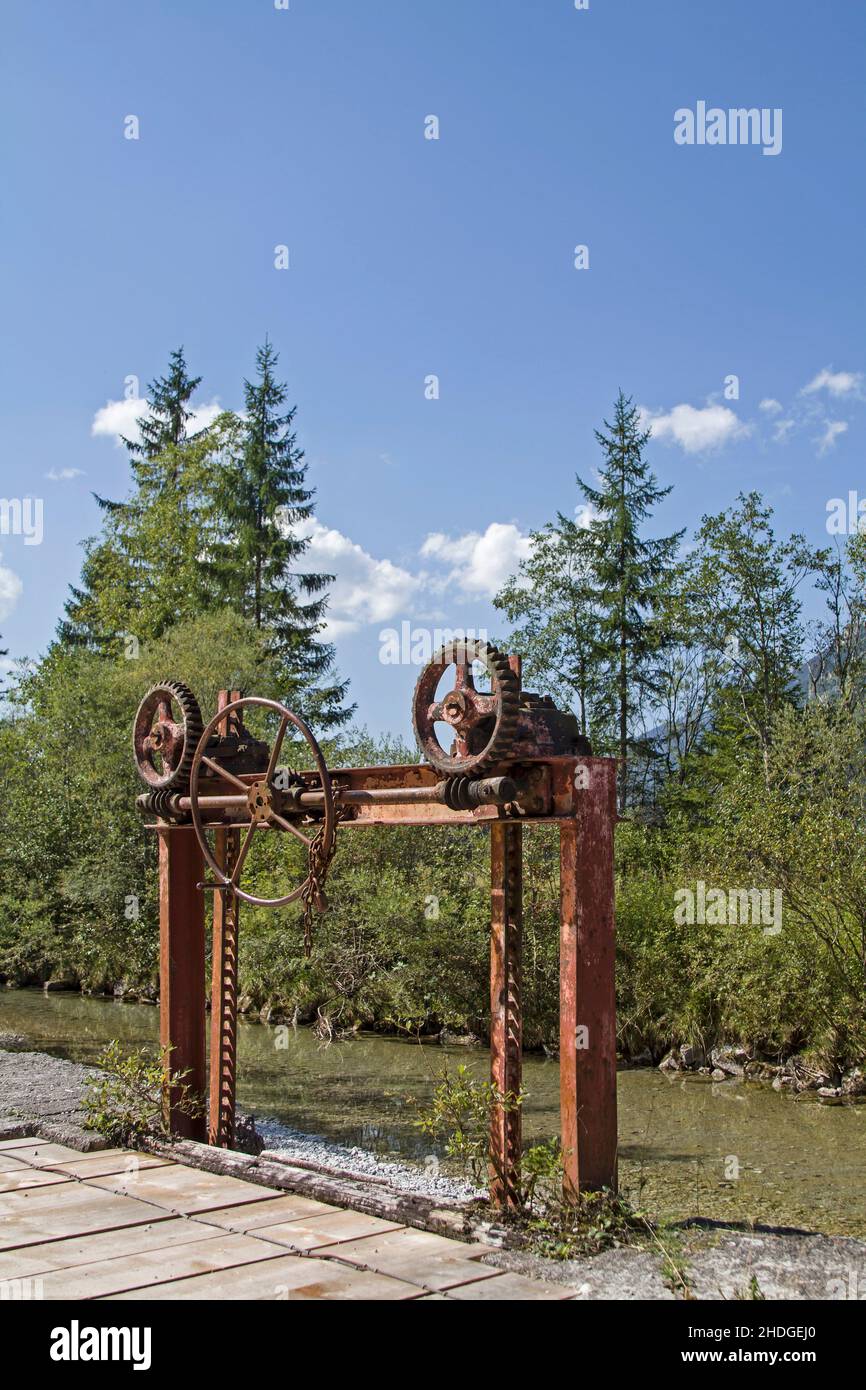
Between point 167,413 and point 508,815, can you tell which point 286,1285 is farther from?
point 167,413

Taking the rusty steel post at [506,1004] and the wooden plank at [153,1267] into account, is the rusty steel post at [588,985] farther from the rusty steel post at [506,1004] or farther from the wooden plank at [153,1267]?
the wooden plank at [153,1267]

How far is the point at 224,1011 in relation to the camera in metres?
9.21

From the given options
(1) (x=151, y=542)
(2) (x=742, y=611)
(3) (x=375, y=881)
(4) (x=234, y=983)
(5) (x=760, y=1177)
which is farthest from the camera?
(1) (x=151, y=542)

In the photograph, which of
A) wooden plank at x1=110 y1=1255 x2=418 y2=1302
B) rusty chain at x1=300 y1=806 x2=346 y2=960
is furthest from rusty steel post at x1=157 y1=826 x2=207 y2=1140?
wooden plank at x1=110 y1=1255 x2=418 y2=1302

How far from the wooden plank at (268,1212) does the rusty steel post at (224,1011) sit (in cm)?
186

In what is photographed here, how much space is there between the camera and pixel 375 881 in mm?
22188

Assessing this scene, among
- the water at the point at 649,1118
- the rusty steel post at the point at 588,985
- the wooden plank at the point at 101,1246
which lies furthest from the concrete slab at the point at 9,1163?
the water at the point at 649,1118

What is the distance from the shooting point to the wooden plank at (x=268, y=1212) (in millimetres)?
6734

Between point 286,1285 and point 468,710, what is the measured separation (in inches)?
120

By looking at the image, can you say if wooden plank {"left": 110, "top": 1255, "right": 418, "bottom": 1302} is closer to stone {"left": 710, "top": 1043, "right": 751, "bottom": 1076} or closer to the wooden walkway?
the wooden walkway
